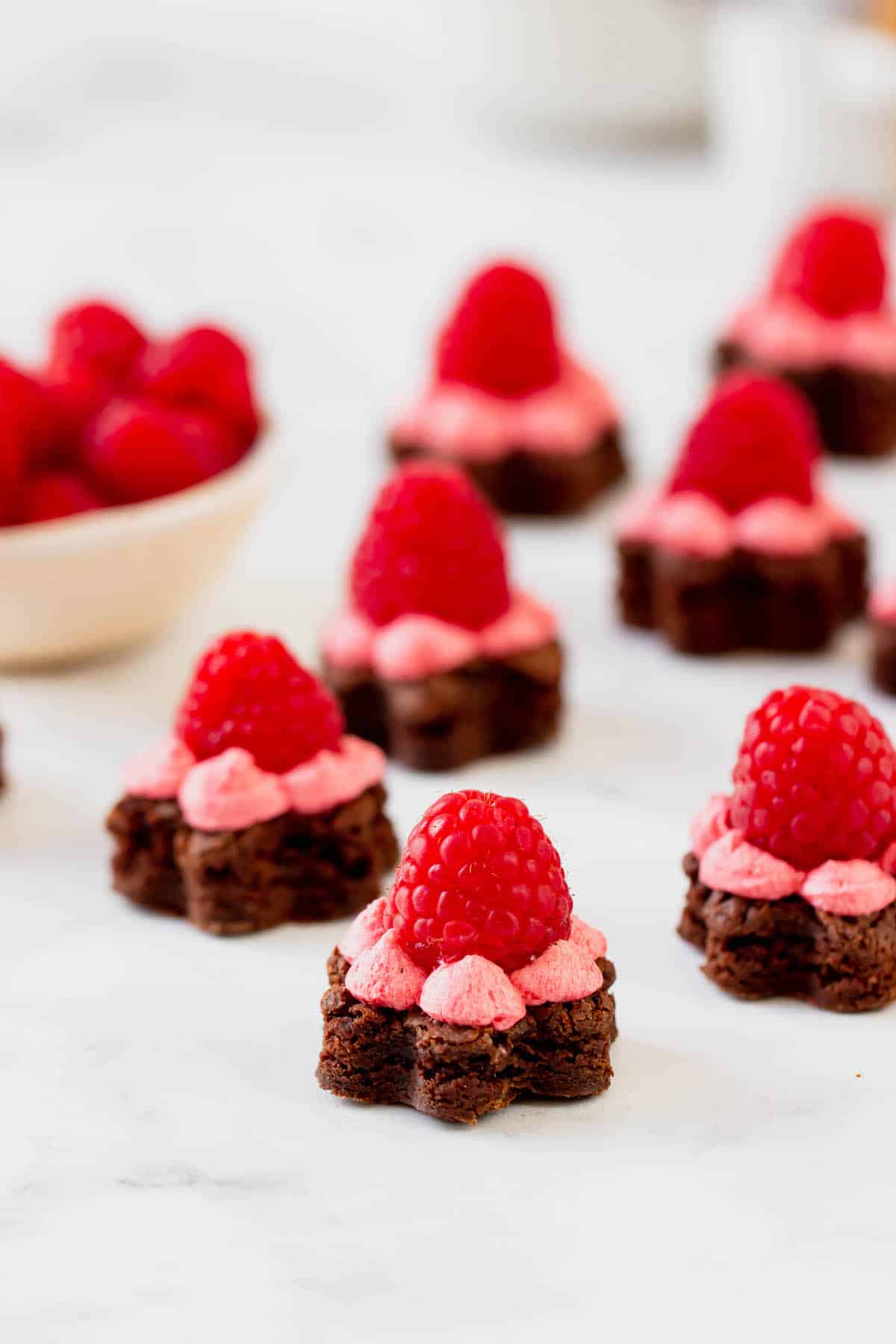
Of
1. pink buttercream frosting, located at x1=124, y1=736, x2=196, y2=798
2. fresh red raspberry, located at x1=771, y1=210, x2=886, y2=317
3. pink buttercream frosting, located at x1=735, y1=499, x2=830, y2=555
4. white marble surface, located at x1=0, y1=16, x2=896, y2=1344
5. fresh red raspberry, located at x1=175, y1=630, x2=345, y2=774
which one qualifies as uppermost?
fresh red raspberry, located at x1=771, y1=210, x2=886, y2=317

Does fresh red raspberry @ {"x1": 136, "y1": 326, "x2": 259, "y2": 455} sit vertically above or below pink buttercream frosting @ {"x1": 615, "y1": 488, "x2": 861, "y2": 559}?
above

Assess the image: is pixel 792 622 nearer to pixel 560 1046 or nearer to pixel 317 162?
pixel 560 1046

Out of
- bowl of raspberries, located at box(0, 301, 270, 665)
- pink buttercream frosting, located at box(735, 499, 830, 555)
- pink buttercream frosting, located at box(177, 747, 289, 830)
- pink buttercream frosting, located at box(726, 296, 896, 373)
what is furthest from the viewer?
pink buttercream frosting, located at box(726, 296, 896, 373)

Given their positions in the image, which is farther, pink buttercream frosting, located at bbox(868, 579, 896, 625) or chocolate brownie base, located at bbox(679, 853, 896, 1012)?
pink buttercream frosting, located at bbox(868, 579, 896, 625)

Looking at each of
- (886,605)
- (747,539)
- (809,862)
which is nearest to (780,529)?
(747,539)

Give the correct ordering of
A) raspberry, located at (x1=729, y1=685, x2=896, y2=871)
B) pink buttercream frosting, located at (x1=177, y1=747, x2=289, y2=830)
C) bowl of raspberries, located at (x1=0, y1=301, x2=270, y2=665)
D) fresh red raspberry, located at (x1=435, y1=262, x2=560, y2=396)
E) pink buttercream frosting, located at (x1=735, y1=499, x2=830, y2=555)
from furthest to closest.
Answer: fresh red raspberry, located at (x1=435, y1=262, x2=560, y2=396)
pink buttercream frosting, located at (x1=735, y1=499, x2=830, y2=555)
bowl of raspberries, located at (x1=0, y1=301, x2=270, y2=665)
pink buttercream frosting, located at (x1=177, y1=747, x2=289, y2=830)
raspberry, located at (x1=729, y1=685, x2=896, y2=871)

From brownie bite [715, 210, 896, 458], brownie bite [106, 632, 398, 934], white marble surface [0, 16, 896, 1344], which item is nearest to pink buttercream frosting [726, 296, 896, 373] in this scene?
brownie bite [715, 210, 896, 458]

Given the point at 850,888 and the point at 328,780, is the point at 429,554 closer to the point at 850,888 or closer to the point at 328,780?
the point at 328,780

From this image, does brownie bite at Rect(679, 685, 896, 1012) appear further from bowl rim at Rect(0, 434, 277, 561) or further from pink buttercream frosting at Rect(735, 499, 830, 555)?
bowl rim at Rect(0, 434, 277, 561)
